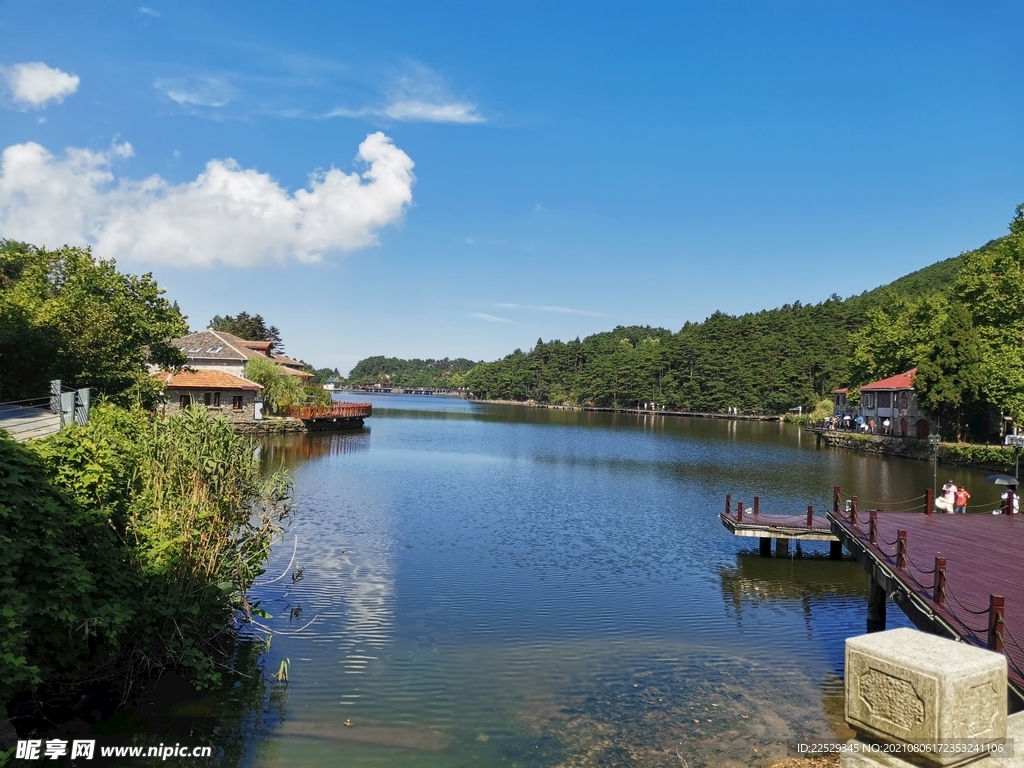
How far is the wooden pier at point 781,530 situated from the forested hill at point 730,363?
245ft

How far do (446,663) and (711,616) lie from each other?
21.0 feet

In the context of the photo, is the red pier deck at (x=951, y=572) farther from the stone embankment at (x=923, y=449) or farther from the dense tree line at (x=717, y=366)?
the dense tree line at (x=717, y=366)

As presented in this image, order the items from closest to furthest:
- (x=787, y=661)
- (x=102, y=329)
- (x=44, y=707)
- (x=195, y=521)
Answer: (x=44, y=707) → (x=195, y=521) → (x=787, y=661) → (x=102, y=329)

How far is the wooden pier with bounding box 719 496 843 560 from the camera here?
2014 centimetres

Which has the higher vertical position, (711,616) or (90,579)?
(90,579)

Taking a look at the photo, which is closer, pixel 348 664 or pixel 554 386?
pixel 348 664

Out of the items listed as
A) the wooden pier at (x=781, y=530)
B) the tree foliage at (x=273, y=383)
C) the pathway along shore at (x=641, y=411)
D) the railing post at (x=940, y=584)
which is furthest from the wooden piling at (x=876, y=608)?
the pathway along shore at (x=641, y=411)

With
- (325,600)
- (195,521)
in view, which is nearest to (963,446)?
(325,600)

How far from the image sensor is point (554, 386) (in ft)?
505

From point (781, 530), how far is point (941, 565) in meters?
9.49

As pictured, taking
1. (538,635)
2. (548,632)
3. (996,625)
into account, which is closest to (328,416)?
(548,632)

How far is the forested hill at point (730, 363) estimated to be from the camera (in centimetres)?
10406

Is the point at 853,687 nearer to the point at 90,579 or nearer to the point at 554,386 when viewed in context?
the point at 90,579

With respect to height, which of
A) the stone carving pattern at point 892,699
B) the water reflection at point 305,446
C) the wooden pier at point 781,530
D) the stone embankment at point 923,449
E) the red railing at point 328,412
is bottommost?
the water reflection at point 305,446
